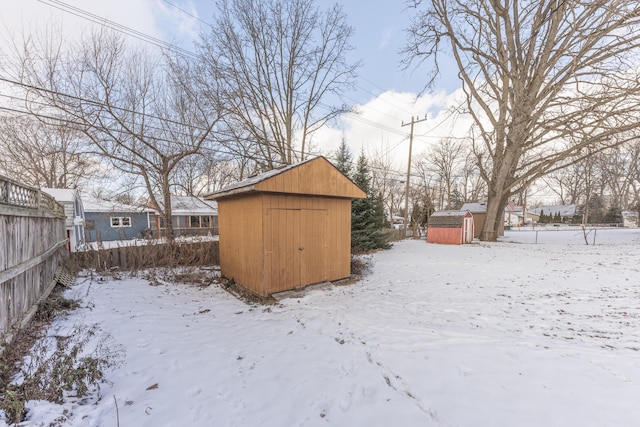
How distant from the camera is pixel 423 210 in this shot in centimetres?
2109

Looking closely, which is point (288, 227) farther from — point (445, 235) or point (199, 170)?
point (199, 170)

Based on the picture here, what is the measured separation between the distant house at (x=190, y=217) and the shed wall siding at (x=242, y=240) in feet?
49.4

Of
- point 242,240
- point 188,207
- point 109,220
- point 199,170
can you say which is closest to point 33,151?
point 109,220

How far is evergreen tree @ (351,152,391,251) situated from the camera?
38.4 feet

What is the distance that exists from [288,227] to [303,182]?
1.06 metres

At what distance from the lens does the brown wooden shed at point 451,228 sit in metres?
14.6

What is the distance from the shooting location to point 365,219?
11938 millimetres

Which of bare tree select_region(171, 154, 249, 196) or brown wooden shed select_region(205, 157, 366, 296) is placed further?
bare tree select_region(171, 154, 249, 196)

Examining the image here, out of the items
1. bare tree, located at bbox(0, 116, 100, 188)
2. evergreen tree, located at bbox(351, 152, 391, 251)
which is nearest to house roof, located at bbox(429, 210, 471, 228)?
evergreen tree, located at bbox(351, 152, 391, 251)

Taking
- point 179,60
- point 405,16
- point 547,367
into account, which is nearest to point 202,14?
point 179,60

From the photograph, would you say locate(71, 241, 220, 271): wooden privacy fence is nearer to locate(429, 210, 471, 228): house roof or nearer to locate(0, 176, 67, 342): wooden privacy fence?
locate(0, 176, 67, 342): wooden privacy fence

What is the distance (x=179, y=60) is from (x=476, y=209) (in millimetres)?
23928

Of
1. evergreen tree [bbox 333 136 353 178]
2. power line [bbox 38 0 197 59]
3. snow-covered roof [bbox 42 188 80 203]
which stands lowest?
snow-covered roof [bbox 42 188 80 203]

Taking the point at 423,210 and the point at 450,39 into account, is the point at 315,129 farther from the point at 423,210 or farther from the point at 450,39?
the point at 423,210
